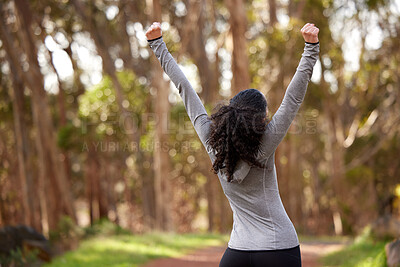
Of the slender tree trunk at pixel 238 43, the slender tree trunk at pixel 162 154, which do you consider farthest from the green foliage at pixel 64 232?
the slender tree trunk at pixel 238 43

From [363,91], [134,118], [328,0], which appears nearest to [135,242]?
[134,118]

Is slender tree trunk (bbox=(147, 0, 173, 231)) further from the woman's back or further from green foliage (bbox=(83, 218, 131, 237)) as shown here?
the woman's back

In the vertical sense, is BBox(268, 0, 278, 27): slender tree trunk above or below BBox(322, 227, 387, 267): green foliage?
above

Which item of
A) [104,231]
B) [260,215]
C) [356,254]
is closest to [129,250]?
[356,254]

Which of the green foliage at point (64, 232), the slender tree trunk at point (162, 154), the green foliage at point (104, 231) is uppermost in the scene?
the slender tree trunk at point (162, 154)

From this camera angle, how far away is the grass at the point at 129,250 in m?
9.74

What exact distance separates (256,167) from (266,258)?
0.38 metres

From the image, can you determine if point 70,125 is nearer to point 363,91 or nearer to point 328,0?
point 328,0

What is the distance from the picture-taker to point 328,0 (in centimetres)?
2102

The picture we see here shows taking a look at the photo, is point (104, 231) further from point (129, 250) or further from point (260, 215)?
point (260, 215)

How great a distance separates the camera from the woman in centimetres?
245

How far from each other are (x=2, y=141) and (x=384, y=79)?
16.4m

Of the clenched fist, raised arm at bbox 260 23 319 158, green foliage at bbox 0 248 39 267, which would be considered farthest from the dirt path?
the clenched fist

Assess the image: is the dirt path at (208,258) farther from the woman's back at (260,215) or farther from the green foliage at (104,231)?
the woman's back at (260,215)
